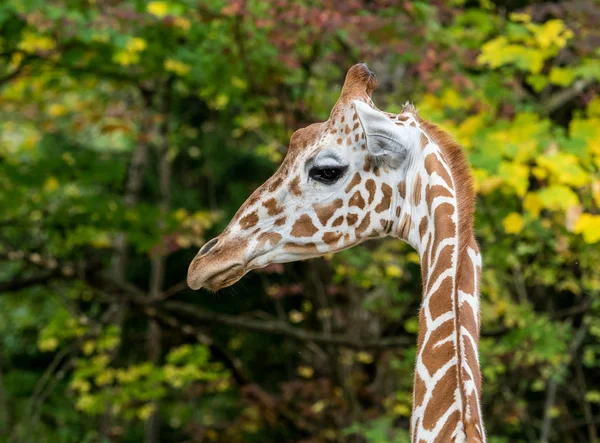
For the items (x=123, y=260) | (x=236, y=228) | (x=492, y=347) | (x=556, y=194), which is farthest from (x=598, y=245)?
(x=123, y=260)

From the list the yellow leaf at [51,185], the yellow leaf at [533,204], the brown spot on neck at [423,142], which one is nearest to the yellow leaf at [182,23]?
the yellow leaf at [51,185]

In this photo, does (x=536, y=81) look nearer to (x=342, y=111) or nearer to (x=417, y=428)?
(x=342, y=111)

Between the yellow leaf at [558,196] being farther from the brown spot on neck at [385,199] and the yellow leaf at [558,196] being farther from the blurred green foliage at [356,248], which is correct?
the brown spot on neck at [385,199]

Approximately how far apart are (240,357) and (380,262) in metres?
3.63

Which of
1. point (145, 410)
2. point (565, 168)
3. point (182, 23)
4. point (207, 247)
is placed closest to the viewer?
point (207, 247)

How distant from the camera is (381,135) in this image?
266cm

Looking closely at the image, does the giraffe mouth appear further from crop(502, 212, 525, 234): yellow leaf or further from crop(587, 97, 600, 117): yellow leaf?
crop(587, 97, 600, 117): yellow leaf

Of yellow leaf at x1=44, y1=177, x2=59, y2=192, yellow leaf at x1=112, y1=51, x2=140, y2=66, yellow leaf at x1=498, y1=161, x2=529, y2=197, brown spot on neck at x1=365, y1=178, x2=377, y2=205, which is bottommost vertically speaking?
brown spot on neck at x1=365, y1=178, x2=377, y2=205

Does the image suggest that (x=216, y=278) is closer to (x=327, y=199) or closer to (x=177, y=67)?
(x=327, y=199)

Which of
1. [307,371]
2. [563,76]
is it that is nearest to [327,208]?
[563,76]

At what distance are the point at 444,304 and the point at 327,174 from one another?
0.61 meters

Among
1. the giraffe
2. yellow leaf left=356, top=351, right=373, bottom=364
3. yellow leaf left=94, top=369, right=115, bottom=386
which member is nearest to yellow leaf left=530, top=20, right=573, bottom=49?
the giraffe

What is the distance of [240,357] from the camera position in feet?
32.0

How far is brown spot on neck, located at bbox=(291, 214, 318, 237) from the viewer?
2.77 m
